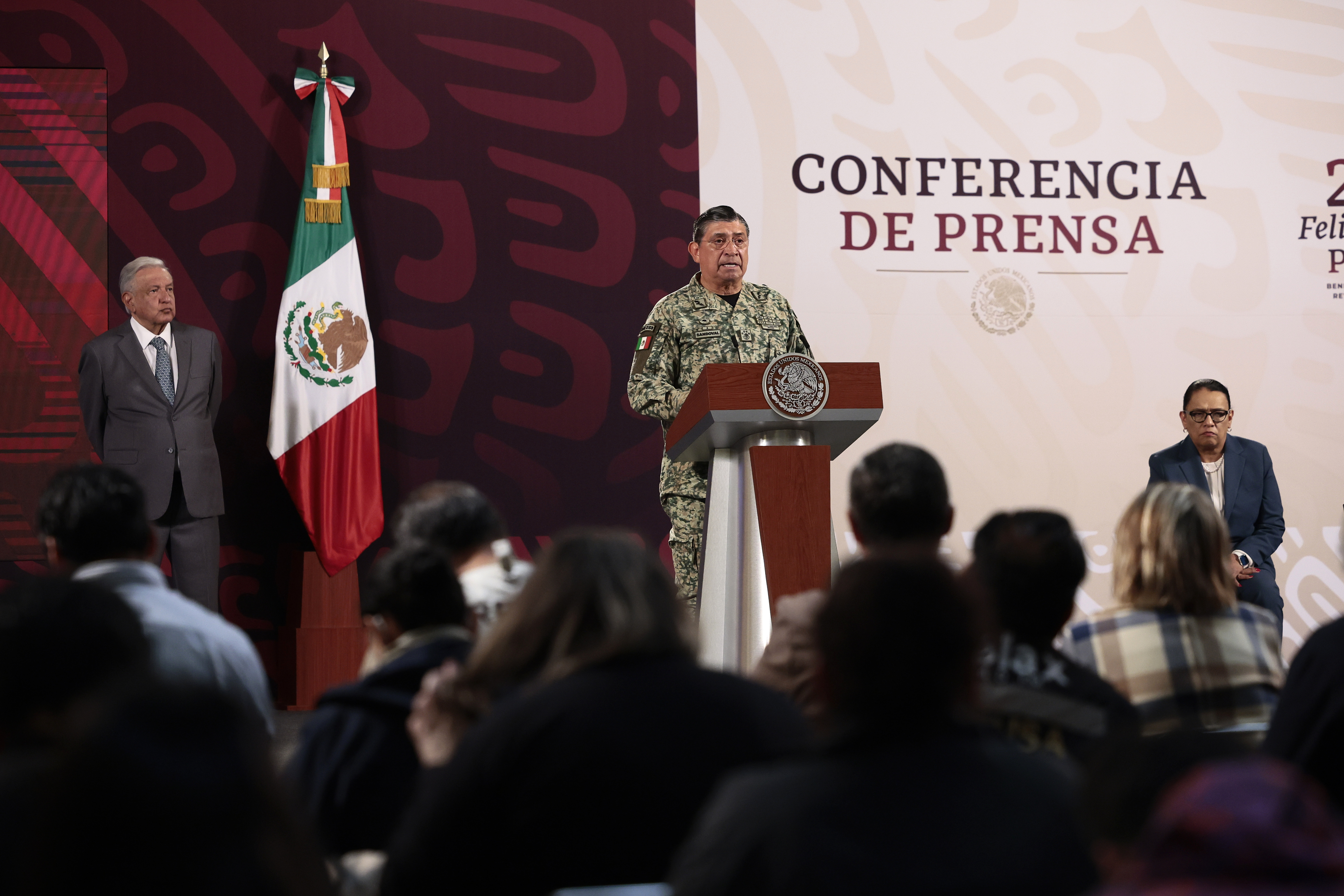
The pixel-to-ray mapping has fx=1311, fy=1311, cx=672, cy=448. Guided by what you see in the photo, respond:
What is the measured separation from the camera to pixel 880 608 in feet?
3.69

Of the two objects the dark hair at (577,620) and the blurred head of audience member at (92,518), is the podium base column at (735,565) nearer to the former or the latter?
the blurred head of audience member at (92,518)

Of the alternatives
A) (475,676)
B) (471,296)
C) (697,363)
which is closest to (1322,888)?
(475,676)

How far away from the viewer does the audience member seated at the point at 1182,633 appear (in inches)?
83.2

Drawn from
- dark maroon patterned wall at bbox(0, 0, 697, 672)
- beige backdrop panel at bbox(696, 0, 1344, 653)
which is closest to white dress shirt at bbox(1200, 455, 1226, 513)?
beige backdrop panel at bbox(696, 0, 1344, 653)

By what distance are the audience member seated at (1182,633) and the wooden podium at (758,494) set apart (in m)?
0.85

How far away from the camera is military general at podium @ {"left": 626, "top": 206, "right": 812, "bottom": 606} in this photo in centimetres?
414

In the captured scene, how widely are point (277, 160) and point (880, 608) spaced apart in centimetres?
503

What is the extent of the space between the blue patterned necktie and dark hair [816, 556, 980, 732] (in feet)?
13.9

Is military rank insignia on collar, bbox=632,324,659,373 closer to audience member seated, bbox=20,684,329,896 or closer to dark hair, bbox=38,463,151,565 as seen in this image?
dark hair, bbox=38,463,151,565

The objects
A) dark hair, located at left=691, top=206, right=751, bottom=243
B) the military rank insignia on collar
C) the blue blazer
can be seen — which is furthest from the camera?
the blue blazer

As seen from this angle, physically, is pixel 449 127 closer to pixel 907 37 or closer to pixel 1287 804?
pixel 907 37

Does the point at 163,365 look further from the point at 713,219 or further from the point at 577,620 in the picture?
the point at 577,620

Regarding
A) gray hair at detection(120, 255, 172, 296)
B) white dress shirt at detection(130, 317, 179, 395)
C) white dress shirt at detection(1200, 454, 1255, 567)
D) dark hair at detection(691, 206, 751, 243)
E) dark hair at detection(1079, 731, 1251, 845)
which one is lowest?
dark hair at detection(1079, 731, 1251, 845)

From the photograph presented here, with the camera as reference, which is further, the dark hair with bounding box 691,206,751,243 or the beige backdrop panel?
the beige backdrop panel
